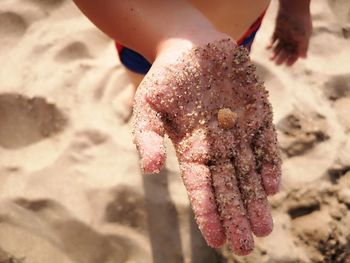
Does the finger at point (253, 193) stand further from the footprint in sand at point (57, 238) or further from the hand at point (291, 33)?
the hand at point (291, 33)

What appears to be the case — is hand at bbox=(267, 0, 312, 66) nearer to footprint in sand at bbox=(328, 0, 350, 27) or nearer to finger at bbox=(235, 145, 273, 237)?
footprint in sand at bbox=(328, 0, 350, 27)

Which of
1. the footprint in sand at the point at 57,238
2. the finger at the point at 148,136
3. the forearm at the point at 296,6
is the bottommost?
the footprint in sand at the point at 57,238

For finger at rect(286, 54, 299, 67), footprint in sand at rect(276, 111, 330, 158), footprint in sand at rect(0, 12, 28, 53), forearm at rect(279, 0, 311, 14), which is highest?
forearm at rect(279, 0, 311, 14)

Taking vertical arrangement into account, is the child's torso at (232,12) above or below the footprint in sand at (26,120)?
above

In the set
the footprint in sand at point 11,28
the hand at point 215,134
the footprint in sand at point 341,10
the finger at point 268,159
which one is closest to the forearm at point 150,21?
the hand at point 215,134

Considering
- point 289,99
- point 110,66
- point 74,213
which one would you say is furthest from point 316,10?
point 74,213

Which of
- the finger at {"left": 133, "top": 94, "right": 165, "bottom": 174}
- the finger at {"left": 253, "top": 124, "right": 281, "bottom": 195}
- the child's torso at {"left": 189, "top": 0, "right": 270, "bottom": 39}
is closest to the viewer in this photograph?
the finger at {"left": 133, "top": 94, "right": 165, "bottom": 174}

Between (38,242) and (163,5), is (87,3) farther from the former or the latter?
(38,242)

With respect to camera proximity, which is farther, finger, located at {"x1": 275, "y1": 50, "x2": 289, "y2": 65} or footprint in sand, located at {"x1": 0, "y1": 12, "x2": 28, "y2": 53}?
footprint in sand, located at {"x1": 0, "y1": 12, "x2": 28, "y2": 53}

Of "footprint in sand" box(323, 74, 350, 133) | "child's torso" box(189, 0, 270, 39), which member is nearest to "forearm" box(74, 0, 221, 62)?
"child's torso" box(189, 0, 270, 39)
